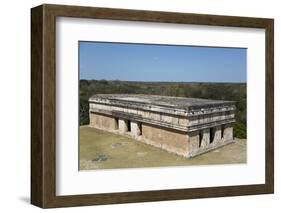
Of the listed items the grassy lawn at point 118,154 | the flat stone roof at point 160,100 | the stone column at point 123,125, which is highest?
the flat stone roof at point 160,100

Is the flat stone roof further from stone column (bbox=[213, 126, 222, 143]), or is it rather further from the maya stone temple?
stone column (bbox=[213, 126, 222, 143])

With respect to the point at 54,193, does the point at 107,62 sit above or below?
above

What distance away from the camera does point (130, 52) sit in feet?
13.7

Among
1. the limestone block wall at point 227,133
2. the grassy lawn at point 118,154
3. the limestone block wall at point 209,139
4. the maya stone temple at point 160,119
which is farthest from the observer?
the limestone block wall at point 227,133

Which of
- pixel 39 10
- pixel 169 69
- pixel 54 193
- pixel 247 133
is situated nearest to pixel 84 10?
pixel 39 10

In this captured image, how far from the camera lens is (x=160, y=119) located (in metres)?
4.28

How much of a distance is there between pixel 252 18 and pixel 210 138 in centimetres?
81

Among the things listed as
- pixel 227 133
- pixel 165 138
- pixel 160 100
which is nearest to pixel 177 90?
pixel 160 100

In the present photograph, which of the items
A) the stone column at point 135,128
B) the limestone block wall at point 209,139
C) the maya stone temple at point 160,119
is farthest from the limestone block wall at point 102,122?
the limestone block wall at point 209,139

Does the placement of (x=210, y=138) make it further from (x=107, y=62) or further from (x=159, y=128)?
(x=107, y=62)

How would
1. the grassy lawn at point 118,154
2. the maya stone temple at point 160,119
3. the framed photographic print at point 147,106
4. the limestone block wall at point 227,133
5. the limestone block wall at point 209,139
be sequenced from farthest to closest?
the limestone block wall at point 227,133 → the limestone block wall at point 209,139 → the maya stone temple at point 160,119 → the grassy lawn at point 118,154 → the framed photographic print at point 147,106

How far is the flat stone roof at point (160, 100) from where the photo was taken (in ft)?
→ 13.6

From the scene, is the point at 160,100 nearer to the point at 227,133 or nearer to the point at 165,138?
the point at 165,138

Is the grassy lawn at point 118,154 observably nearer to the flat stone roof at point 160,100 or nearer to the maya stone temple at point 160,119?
the maya stone temple at point 160,119
